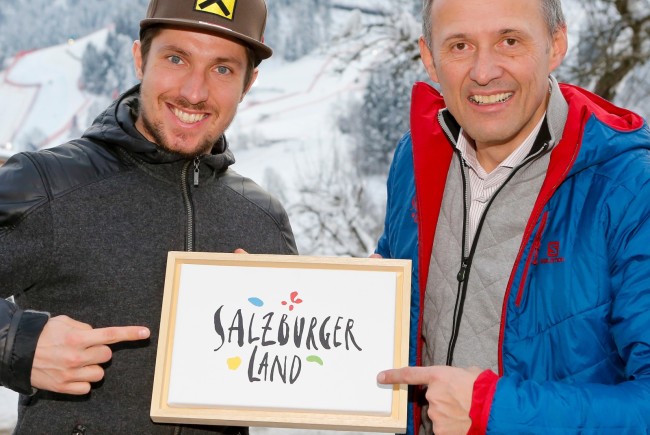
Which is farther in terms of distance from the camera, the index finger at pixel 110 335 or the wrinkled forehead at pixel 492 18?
the wrinkled forehead at pixel 492 18

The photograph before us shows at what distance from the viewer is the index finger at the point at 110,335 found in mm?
1616

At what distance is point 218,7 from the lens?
2.01 m

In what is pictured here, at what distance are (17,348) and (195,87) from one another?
0.84 meters

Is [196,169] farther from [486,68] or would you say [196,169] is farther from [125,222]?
[486,68]

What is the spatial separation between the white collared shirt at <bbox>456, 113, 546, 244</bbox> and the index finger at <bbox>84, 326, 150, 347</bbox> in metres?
0.85

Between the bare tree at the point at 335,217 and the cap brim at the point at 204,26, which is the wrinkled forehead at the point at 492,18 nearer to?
the cap brim at the point at 204,26

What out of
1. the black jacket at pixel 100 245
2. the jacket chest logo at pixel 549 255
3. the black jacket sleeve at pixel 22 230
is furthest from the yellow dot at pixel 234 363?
the jacket chest logo at pixel 549 255

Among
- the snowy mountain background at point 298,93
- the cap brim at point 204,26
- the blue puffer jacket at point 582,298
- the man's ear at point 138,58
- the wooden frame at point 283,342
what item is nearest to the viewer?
the blue puffer jacket at point 582,298

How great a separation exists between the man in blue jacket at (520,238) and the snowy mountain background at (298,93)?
7.15 m

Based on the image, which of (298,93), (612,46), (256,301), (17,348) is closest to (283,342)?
(256,301)

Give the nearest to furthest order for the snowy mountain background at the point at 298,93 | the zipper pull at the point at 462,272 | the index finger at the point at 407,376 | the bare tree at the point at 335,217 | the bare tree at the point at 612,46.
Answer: the index finger at the point at 407,376 → the zipper pull at the point at 462,272 → the bare tree at the point at 612,46 → the snowy mountain background at the point at 298,93 → the bare tree at the point at 335,217

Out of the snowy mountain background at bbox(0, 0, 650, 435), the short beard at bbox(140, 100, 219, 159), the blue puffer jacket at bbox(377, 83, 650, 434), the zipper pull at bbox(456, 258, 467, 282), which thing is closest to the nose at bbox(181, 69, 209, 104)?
the short beard at bbox(140, 100, 219, 159)

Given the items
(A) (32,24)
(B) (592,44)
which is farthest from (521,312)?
(A) (32,24)

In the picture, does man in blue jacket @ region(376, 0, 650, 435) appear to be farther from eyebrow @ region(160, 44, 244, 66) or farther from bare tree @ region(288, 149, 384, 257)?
bare tree @ region(288, 149, 384, 257)
